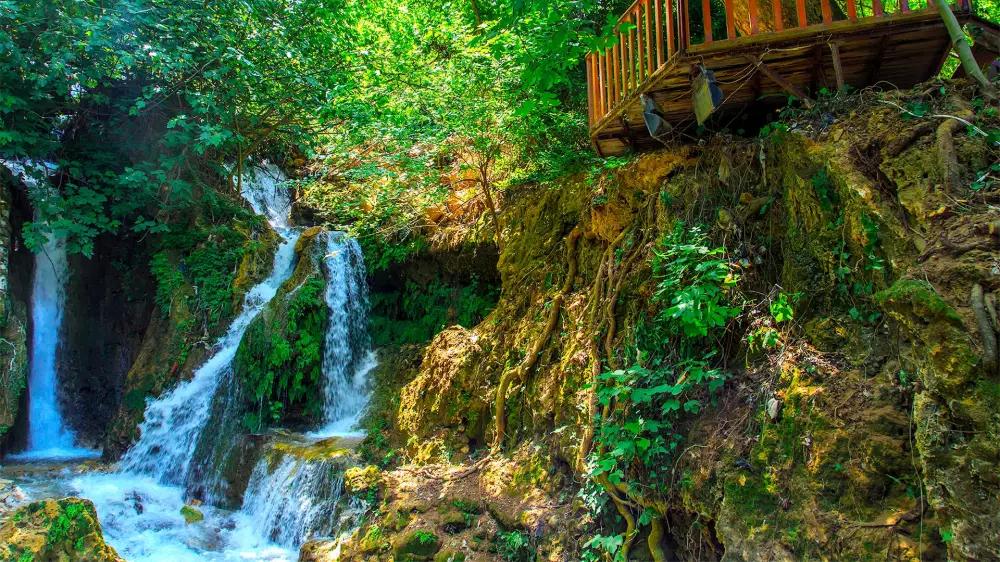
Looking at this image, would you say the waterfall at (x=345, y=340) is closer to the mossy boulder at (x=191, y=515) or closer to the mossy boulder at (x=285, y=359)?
the mossy boulder at (x=285, y=359)

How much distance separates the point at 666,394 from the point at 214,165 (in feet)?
31.7

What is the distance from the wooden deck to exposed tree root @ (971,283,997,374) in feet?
6.70

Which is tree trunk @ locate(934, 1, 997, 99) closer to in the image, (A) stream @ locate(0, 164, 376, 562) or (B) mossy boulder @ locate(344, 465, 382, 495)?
(B) mossy boulder @ locate(344, 465, 382, 495)

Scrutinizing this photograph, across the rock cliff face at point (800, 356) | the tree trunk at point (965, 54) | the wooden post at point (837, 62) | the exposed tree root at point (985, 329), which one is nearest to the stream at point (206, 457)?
the rock cliff face at point (800, 356)

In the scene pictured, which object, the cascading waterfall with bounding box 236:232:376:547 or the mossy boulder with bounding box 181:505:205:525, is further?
the mossy boulder with bounding box 181:505:205:525

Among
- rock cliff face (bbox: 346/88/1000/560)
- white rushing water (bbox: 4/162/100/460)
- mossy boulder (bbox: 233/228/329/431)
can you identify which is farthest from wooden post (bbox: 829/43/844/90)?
white rushing water (bbox: 4/162/100/460)

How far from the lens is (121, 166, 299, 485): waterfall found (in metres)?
8.21

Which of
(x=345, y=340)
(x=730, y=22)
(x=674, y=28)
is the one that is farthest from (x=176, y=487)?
(x=730, y=22)

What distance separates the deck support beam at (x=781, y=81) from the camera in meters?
4.39

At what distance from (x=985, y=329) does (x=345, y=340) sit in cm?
897

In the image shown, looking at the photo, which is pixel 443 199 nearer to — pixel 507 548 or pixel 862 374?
pixel 507 548

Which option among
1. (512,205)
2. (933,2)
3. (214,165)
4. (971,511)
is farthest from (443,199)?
(971,511)

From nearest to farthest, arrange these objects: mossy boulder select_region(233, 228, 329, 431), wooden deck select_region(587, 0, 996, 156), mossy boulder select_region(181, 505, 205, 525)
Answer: wooden deck select_region(587, 0, 996, 156), mossy boulder select_region(181, 505, 205, 525), mossy boulder select_region(233, 228, 329, 431)

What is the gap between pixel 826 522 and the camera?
305 cm
